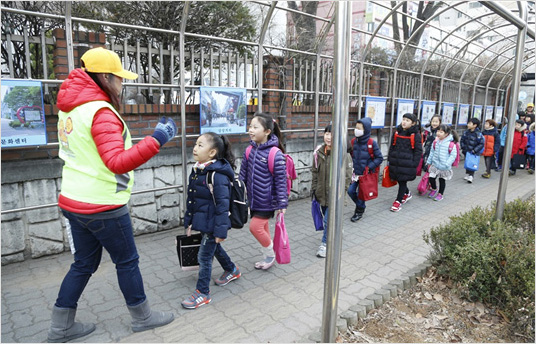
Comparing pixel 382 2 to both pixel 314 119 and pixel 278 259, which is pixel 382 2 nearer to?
pixel 314 119

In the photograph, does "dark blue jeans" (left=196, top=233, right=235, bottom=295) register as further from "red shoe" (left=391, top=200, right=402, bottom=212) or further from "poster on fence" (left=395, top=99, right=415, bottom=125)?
"poster on fence" (left=395, top=99, right=415, bottom=125)

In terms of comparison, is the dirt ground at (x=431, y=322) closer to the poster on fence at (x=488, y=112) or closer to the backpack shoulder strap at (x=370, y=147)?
the backpack shoulder strap at (x=370, y=147)

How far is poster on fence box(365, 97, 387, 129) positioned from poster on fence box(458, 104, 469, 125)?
504 cm

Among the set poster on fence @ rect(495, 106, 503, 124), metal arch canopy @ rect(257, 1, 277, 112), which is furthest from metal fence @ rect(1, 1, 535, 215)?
poster on fence @ rect(495, 106, 503, 124)

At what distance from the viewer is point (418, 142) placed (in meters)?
6.11

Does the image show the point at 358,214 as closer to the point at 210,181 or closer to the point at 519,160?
the point at 210,181

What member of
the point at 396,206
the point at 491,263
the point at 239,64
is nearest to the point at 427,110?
the point at 396,206

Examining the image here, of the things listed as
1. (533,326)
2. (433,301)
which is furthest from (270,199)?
(533,326)

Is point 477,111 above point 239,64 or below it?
below

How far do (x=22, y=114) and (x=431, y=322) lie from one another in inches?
165

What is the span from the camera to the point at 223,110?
5.12 meters

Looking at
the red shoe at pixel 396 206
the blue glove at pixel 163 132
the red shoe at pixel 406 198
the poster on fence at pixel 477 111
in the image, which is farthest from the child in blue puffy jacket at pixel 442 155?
the poster on fence at pixel 477 111

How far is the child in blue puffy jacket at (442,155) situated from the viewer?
6.71m

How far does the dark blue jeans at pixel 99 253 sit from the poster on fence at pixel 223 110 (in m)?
2.59
